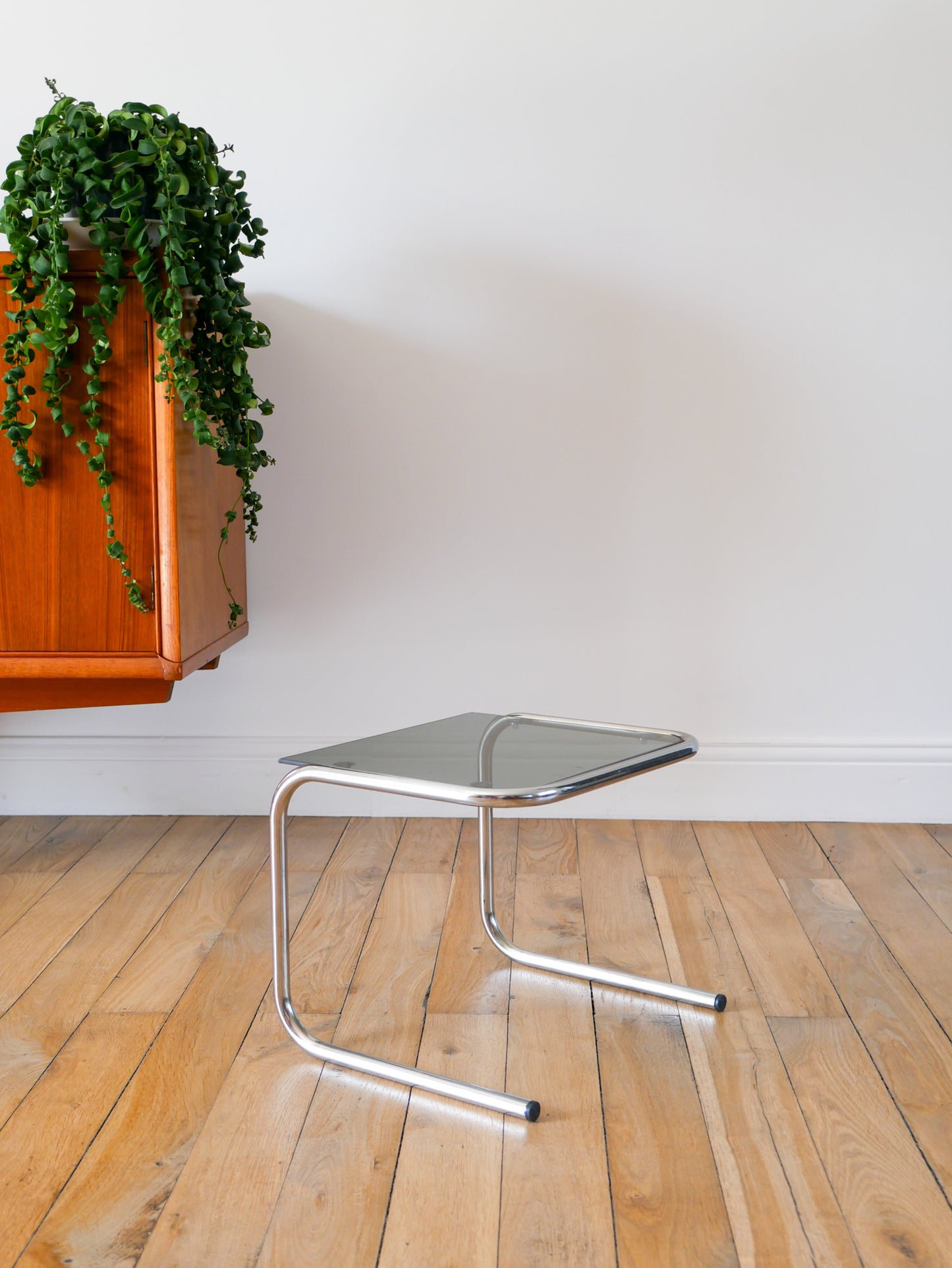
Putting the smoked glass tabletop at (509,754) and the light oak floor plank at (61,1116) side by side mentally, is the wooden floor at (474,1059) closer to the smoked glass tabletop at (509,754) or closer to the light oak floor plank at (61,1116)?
the light oak floor plank at (61,1116)

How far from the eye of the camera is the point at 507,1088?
126 centimetres

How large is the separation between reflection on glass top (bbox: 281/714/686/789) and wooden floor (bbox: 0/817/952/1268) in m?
0.37

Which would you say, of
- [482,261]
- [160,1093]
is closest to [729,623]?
[482,261]

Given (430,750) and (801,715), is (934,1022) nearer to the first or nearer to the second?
(430,750)

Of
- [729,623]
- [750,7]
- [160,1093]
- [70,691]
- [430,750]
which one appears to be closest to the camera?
[160,1093]

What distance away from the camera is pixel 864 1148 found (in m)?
1.14

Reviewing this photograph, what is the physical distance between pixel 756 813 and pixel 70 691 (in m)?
1.42

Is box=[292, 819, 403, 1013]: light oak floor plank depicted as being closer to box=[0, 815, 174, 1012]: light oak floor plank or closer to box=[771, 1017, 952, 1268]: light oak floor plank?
box=[0, 815, 174, 1012]: light oak floor plank

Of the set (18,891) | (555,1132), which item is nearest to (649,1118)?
(555,1132)

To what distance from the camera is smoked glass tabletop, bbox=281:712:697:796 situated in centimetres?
121

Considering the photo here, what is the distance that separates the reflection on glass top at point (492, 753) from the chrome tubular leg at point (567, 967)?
0.11 m

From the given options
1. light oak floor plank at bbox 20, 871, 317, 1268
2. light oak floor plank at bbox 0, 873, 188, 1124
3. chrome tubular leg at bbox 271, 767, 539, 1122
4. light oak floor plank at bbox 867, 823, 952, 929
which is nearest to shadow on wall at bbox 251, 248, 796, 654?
light oak floor plank at bbox 867, 823, 952, 929

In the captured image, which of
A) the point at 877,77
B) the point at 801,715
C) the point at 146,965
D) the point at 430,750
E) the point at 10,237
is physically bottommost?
the point at 146,965

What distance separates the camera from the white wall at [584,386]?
2.15 metres
